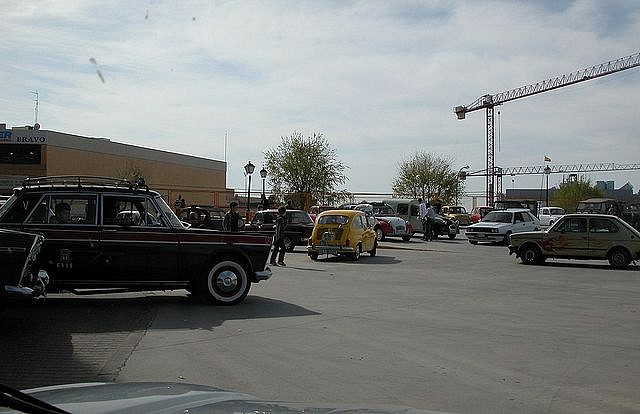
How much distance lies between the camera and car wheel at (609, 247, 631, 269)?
21.4m

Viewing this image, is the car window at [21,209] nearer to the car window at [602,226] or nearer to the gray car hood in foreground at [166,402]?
the gray car hood in foreground at [166,402]

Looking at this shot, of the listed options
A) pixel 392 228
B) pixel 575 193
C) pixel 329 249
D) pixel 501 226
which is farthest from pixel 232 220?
pixel 575 193

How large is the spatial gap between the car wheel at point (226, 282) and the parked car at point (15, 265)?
354cm

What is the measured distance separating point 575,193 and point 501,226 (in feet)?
184

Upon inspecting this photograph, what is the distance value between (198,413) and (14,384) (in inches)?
184

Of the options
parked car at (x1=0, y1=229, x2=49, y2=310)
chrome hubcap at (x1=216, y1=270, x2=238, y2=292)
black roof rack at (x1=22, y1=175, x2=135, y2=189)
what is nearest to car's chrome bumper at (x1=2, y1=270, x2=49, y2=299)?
parked car at (x1=0, y1=229, x2=49, y2=310)

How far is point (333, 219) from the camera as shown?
2364cm

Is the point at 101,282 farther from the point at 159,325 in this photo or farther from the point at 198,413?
the point at 198,413

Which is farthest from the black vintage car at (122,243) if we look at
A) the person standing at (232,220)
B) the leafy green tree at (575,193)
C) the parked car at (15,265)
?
the leafy green tree at (575,193)

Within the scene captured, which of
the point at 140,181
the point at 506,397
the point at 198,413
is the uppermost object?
the point at 140,181

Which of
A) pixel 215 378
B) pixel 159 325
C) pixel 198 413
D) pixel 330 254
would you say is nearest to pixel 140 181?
pixel 159 325

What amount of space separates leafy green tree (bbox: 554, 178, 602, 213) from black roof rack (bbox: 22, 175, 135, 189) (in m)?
76.7

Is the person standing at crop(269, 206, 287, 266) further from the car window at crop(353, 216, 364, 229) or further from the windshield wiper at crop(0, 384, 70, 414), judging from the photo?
the windshield wiper at crop(0, 384, 70, 414)

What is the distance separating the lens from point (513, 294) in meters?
14.9
